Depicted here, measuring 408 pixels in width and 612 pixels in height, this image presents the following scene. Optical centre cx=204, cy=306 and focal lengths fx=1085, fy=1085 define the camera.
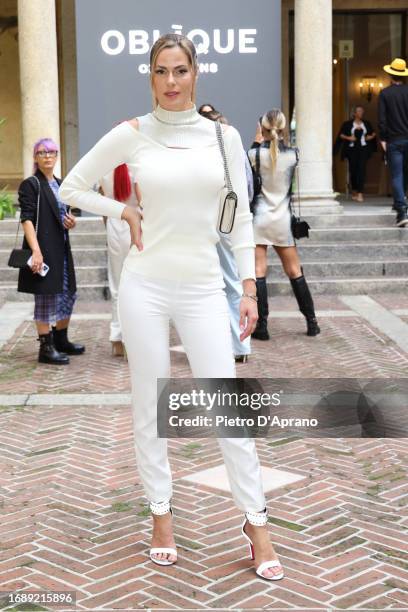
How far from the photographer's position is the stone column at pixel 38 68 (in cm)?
1356

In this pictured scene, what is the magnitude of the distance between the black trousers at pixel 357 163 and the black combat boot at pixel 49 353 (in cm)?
1080

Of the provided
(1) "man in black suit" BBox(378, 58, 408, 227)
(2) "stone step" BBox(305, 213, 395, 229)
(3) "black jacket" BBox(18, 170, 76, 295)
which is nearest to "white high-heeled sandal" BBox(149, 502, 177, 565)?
(3) "black jacket" BBox(18, 170, 76, 295)

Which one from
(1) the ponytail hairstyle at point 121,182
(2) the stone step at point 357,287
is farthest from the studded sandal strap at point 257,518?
(2) the stone step at point 357,287

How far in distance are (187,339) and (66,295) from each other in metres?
4.67

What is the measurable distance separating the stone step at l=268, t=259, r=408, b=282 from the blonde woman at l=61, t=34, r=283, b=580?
851cm

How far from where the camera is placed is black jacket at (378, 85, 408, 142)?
13305 mm

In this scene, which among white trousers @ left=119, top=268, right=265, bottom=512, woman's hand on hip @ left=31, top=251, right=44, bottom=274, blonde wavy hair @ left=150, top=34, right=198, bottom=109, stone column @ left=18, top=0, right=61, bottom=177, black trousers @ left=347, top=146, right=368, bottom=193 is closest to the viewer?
blonde wavy hair @ left=150, top=34, right=198, bottom=109

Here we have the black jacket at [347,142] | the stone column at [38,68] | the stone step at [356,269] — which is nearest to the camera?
the stone step at [356,269]

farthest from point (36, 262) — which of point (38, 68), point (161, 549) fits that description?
point (38, 68)

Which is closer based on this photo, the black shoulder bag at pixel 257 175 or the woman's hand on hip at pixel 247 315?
the woman's hand on hip at pixel 247 315

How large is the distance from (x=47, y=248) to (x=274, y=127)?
202 cm

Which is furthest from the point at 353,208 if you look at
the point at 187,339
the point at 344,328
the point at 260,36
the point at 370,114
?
the point at 187,339

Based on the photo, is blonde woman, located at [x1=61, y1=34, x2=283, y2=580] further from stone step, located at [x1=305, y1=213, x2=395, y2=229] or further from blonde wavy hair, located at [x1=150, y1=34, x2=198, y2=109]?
stone step, located at [x1=305, y1=213, x2=395, y2=229]

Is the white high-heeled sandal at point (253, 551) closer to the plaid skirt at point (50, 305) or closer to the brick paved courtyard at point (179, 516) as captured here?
the brick paved courtyard at point (179, 516)
